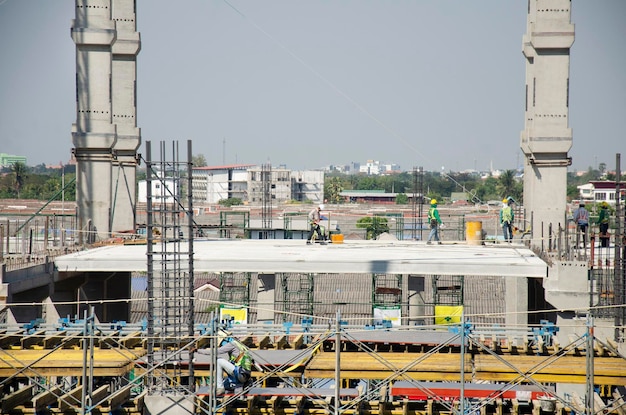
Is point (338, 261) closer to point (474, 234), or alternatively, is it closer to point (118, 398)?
point (474, 234)

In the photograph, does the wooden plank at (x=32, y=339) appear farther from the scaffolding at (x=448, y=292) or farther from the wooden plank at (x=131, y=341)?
the scaffolding at (x=448, y=292)

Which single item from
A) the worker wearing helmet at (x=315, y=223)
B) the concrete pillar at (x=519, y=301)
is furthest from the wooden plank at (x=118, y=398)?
the concrete pillar at (x=519, y=301)

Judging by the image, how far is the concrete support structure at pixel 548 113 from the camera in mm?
32656

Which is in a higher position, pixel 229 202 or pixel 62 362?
pixel 229 202

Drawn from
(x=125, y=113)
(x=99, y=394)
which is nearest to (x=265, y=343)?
(x=99, y=394)

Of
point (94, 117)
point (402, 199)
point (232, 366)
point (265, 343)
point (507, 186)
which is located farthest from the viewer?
point (402, 199)

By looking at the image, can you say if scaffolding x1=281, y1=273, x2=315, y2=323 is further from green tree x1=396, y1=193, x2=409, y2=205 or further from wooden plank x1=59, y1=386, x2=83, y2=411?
green tree x1=396, y1=193, x2=409, y2=205

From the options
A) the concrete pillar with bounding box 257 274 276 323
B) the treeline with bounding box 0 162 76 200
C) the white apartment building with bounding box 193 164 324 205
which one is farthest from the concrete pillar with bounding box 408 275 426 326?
the white apartment building with bounding box 193 164 324 205

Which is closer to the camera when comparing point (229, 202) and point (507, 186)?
point (229, 202)

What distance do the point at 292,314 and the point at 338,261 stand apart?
7.15 feet

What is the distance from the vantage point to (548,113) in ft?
109

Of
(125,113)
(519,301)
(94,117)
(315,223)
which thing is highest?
(125,113)

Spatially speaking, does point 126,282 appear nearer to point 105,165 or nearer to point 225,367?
point 105,165

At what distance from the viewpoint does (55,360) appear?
1998cm
